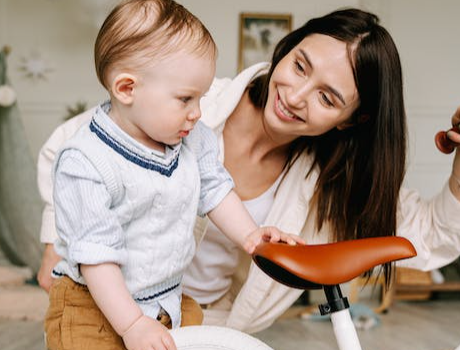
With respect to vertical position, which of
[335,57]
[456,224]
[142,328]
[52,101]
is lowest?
[52,101]

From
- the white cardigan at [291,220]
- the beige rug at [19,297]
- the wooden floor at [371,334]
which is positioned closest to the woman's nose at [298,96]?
the white cardigan at [291,220]

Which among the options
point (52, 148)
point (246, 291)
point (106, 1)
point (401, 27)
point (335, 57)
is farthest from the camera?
point (401, 27)

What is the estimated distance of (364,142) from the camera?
1560 millimetres

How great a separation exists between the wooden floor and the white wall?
0.96 meters

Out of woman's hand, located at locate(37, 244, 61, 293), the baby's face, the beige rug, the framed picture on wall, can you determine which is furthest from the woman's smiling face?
the framed picture on wall

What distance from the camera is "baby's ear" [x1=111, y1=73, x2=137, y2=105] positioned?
2.96 ft

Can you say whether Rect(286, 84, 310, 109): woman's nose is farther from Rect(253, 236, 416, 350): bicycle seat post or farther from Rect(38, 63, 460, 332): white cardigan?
Rect(253, 236, 416, 350): bicycle seat post

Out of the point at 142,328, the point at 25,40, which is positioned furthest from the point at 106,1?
the point at 142,328

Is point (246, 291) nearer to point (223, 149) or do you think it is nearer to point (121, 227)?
point (223, 149)

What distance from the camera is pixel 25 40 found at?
364 centimetres

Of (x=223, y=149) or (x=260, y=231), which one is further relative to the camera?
(x=223, y=149)

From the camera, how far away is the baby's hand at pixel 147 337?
89 centimetres

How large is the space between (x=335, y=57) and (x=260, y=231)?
1.78 ft

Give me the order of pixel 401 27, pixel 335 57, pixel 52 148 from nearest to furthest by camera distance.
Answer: pixel 335 57 < pixel 52 148 < pixel 401 27
